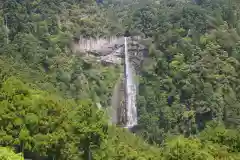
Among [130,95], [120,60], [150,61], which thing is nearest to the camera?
[130,95]

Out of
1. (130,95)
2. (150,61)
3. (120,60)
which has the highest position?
(120,60)

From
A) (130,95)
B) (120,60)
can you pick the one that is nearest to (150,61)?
(120,60)

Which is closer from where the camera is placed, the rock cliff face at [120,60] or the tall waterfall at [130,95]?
the tall waterfall at [130,95]

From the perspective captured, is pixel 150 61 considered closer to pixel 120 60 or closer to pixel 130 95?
pixel 120 60

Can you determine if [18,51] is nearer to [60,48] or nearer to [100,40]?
[60,48]

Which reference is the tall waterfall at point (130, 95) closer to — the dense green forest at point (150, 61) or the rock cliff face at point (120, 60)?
the rock cliff face at point (120, 60)

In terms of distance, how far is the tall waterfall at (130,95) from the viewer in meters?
31.6

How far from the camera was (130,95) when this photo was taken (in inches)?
1284

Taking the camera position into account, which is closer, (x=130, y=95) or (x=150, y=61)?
(x=130, y=95)

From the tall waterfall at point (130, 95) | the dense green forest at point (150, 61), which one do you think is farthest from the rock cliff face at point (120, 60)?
the dense green forest at point (150, 61)

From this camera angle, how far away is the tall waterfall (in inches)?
1243

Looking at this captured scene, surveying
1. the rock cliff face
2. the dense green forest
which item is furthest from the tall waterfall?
the dense green forest

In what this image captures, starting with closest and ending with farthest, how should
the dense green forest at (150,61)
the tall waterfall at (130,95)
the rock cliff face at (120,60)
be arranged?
the dense green forest at (150,61) < the tall waterfall at (130,95) < the rock cliff face at (120,60)

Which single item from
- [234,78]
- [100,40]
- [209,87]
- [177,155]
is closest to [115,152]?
[177,155]
